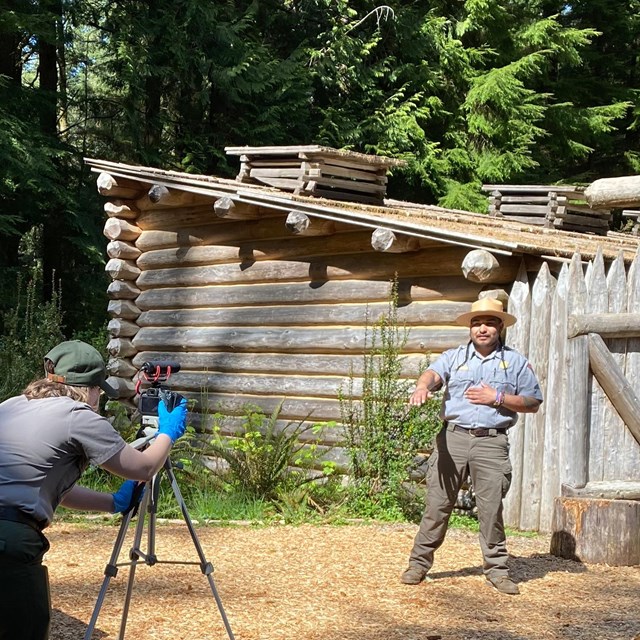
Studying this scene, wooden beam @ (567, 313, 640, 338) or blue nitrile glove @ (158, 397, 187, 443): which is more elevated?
wooden beam @ (567, 313, 640, 338)

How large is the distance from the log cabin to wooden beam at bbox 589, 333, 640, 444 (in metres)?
0.04

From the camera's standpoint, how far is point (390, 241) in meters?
10.2

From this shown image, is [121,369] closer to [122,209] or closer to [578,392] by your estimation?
[122,209]

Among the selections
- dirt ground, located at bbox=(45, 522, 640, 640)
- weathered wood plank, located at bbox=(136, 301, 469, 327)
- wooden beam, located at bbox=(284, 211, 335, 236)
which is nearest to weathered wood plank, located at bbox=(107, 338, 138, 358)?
weathered wood plank, located at bbox=(136, 301, 469, 327)

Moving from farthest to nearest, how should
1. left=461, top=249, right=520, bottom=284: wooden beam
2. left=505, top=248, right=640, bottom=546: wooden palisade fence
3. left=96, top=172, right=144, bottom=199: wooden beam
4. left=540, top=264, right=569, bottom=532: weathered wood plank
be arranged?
left=96, top=172, right=144, bottom=199: wooden beam < left=461, top=249, right=520, bottom=284: wooden beam < left=540, top=264, right=569, bottom=532: weathered wood plank < left=505, top=248, right=640, bottom=546: wooden palisade fence

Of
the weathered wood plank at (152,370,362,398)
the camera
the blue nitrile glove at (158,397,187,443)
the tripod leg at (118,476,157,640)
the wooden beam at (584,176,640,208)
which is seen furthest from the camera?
the weathered wood plank at (152,370,362,398)

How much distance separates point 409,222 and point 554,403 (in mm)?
2369

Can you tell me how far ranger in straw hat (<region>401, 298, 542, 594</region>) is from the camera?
696 centimetres

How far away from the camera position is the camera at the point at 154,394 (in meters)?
4.51

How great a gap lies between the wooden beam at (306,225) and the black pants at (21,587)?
7.50 meters

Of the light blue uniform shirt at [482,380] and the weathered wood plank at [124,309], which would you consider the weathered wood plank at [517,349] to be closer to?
the light blue uniform shirt at [482,380]

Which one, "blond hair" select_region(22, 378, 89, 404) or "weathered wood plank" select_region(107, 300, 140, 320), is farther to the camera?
"weathered wood plank" select_region(107, 300, 140, 320)

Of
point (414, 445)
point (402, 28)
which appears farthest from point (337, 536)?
point (402, 28)

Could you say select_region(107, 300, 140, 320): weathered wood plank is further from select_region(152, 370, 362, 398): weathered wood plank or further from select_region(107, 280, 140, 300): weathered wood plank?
select_region(152, 370, 362, 398): weathered wood plank
